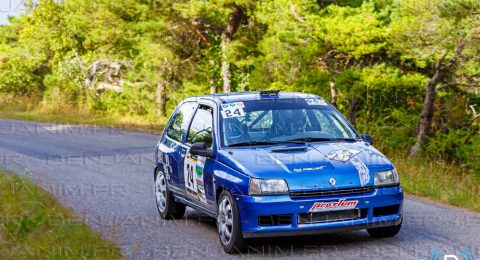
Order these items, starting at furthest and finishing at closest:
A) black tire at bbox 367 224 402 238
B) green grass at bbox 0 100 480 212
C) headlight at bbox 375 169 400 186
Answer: green grass at bbox 0 100 480 212 → black tire at bbox 367 224 402 238 → headlight at bbox 375 169 400 186

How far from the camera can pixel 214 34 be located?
2972cm

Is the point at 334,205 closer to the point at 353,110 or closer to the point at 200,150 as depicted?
the point at 200,150

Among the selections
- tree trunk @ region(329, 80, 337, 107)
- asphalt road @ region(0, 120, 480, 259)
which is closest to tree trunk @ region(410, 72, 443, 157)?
tree trunk @ region(329, 80, 337, 107)

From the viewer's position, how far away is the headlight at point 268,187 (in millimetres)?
7969

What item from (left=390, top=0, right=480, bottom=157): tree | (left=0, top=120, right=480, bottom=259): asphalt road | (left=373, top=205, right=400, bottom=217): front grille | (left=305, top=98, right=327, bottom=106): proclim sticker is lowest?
(left=0, top=120, right=480, bottom=259): asphalt road

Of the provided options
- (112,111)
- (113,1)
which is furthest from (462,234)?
(112,111)

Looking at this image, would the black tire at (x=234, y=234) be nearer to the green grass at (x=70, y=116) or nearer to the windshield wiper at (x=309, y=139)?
the windshield wiper at (x=309, y=139)

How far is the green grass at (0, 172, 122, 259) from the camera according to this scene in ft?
27.3

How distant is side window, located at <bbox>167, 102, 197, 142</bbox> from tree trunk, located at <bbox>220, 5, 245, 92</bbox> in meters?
16.3

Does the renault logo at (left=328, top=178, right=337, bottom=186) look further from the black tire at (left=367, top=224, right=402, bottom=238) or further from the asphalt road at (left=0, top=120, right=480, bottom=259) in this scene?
the black tire at (left=367, top=224, right=402, bottom=238)

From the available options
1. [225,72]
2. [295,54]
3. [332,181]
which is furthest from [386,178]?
[225,72]

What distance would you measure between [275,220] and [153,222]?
311 cm

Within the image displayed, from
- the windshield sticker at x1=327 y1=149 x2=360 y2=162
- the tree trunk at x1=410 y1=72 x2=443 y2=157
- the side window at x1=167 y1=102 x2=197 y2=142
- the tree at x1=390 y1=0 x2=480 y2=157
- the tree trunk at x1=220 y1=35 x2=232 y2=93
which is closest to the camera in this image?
the windshield sticker at x1=327 y1=149 x2=360 y2=162

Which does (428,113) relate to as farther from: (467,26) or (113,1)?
(113,1)
